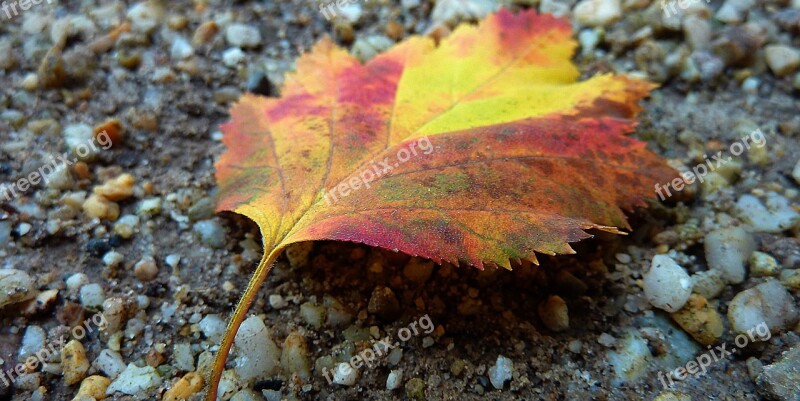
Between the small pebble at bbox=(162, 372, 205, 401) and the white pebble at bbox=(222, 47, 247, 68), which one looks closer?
the small pebble at bbox=(162, 372, 205, 401)

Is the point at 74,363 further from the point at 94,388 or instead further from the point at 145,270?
the point at 145,270

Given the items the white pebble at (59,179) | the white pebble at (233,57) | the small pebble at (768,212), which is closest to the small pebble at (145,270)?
the white pebble at (59,179)

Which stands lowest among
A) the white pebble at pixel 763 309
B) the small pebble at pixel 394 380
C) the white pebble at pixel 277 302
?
the white pebble at pixel 763 309

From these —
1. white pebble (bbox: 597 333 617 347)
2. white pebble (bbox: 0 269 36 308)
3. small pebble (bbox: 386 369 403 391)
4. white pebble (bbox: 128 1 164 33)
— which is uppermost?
white pebble (bbox: 128 1 164 33)

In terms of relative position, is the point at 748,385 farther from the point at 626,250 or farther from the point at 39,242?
the point at 39,242

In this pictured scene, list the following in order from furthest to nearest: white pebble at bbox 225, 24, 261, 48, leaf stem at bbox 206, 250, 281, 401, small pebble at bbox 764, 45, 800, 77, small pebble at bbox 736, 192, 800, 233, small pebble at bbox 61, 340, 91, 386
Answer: white pebble at bbox 225, 24, 261, 48 → small pebble at bbox 764, 45, 800, 77 → small pebble at bbox 736, 192, 800, 233 → small pebble at bbox 61, 340, 91, 386 → leaf stem at bbox 206, 250, 281, 401

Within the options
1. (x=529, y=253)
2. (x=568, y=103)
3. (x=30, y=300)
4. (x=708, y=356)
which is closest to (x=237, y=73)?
(x=30, y=300)

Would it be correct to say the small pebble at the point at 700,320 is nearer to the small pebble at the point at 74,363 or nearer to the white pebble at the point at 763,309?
the white pebble at the point at 763,309

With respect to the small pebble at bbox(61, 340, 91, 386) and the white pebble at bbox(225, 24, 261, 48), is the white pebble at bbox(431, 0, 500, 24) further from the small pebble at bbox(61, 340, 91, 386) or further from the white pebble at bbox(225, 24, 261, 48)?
the small pebble at bbox(61, 340, 91, 386)

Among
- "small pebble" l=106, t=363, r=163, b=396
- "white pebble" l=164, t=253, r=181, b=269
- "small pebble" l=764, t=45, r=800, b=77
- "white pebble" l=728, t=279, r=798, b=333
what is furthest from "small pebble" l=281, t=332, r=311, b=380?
"small pebble" l=764, t=45, r=800, b=77
